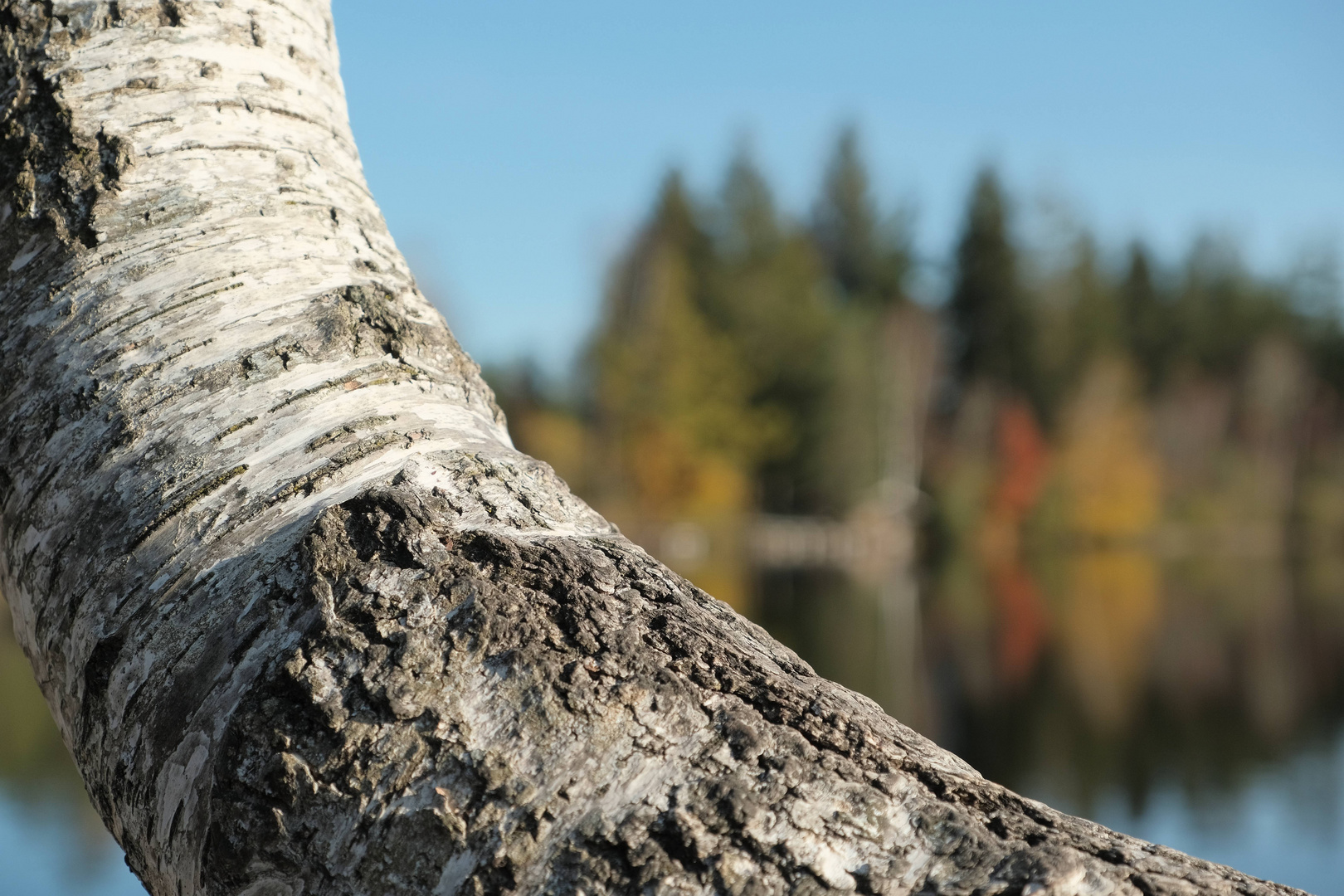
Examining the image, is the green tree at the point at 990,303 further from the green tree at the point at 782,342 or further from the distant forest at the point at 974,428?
the green tree at the point at 782,342

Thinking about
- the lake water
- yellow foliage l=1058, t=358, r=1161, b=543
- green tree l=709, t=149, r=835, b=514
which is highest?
yellow foliage l=1058, t=358, r=1161, b=543

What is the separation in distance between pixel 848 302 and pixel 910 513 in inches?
544

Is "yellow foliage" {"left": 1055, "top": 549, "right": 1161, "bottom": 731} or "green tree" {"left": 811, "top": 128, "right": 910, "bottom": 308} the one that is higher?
"green tree" {"left": 811, "top": 128, "right": 910, "bottom": 308}

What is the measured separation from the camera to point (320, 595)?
0.74m

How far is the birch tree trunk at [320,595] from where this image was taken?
26.0 inches

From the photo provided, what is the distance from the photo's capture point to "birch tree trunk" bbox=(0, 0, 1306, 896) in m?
0.66

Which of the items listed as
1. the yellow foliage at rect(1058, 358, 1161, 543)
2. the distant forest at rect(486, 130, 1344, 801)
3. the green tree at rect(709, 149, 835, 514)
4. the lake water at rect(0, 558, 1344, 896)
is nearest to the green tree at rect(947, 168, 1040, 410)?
the distant forest at rect(486, 130, 1344, 801)

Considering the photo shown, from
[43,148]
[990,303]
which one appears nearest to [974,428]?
[990,303]

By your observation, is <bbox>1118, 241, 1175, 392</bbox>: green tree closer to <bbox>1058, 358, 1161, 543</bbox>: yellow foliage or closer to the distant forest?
the distant forest

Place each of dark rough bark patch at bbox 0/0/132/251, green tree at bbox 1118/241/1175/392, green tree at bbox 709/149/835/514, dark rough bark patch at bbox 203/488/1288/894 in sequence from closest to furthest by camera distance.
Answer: dark rough bark patch at bbox 203/488/1288/894, dark rough bark patch at bbox 0/0/132/251, green tree at bbox 709/149/835/514, green tree at bbox 1118/241/1175/392

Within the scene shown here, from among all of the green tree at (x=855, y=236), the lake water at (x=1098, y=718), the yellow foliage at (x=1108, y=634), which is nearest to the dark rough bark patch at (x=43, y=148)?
the lake water at (x=1098, y=718)

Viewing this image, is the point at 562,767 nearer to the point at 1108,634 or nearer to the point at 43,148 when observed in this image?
the point at 43,148

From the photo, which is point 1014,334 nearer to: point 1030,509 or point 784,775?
point 1030,509

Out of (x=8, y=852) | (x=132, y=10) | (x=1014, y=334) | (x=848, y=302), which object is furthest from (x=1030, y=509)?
(x=132, y=10)
